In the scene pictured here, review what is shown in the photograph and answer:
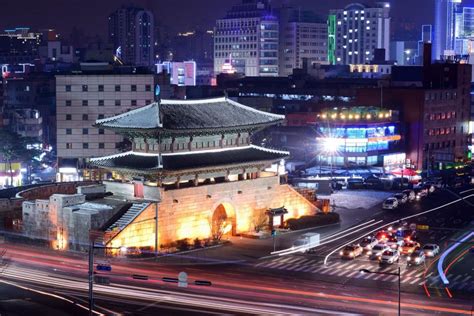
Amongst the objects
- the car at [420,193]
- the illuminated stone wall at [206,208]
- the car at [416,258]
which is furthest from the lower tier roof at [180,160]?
the car at [420,193]

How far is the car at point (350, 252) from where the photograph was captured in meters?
71.1

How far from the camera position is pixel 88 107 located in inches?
4572

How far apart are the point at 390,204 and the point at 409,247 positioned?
833 inches

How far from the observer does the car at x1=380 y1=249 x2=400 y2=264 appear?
2726 inches

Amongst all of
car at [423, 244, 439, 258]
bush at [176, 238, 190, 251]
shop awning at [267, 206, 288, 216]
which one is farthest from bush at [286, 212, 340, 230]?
car at [423, 244, 439, 258]

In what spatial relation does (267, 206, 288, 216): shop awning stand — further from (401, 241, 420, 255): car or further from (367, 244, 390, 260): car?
(401, 241, 420, 255): car

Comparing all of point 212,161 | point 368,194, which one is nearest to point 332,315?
point 212,161

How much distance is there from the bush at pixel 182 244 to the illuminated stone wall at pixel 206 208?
49 cm

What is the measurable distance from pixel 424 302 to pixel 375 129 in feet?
238

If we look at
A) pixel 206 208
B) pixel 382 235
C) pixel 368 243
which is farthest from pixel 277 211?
pixel 368 243

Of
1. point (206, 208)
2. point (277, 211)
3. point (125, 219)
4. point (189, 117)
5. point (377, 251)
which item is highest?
point (189, 117)

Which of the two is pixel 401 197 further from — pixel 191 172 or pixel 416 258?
pixel 191 172

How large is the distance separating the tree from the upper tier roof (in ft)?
135

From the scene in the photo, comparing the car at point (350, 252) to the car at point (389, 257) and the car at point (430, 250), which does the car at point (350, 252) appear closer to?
the car at point (389, 257)
